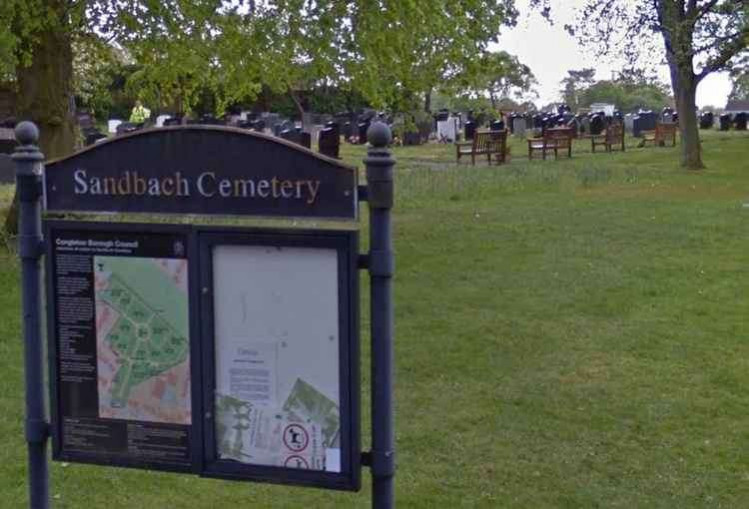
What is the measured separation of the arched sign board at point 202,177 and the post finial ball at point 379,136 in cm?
13

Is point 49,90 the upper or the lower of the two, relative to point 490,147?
upper

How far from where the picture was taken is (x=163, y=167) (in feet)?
11.8

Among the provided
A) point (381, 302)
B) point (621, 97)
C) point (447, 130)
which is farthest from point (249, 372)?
point (621, 97)

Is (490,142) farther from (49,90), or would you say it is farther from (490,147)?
(49,90)

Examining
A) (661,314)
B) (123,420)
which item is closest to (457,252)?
(661,314)

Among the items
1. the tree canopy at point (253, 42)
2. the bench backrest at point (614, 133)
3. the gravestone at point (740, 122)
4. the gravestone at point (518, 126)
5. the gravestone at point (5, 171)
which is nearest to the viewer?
the tree canopy at point (253, 42)

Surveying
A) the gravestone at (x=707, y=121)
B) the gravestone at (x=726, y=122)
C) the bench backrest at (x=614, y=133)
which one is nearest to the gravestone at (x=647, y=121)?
the gravestone at (x=726, y=122)

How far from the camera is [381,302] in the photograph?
3535 millimetres

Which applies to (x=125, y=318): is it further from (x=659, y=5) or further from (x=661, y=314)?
(x=659, y=5)

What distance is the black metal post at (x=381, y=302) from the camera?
3477mm

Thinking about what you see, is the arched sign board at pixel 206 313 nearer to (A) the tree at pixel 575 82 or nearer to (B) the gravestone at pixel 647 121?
(B) the gravestone at pixel 647 121

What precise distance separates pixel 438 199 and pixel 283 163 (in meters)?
15.8

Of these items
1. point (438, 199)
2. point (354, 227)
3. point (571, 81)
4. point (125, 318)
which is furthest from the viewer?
point (571, 81)

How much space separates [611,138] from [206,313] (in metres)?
33.2
